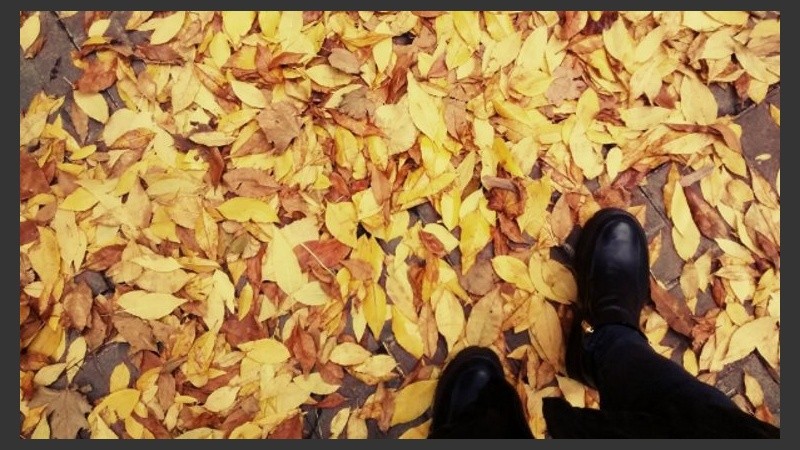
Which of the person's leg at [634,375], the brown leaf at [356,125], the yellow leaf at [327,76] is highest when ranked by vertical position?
the yellow leaf at [327,76]

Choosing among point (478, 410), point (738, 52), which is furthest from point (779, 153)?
point (478, 410)

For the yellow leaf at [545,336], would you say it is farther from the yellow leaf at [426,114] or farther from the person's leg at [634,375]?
the yellow leaf at [426,114]

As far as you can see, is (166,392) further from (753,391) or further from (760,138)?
(760,138)

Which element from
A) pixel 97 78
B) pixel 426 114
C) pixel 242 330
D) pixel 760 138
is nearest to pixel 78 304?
pixel 242 330

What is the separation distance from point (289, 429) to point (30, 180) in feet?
2.31

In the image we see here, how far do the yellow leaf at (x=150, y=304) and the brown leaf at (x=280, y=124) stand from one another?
0.36 metres

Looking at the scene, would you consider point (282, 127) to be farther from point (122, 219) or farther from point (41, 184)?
point (41, 184)

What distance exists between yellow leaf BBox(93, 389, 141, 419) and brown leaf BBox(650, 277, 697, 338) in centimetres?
104

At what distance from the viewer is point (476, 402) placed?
1.23 meters

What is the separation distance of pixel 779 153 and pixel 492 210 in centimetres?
59

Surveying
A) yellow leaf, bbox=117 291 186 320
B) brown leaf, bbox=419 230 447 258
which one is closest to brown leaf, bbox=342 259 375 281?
brown leaf, bbox=419 230 447 258

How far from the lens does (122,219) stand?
131 cm

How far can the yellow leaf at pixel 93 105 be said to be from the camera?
1.32 meters

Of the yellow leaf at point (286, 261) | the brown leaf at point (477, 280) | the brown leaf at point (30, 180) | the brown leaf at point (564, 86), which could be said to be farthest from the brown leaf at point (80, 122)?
the brown leaf at point (564, 86)
